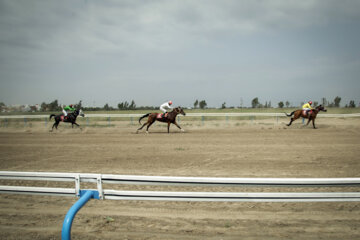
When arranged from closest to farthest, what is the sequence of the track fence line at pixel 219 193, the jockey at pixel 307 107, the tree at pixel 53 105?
the track fence line at pixel 219 193
the jockey at pixel 307 107
the tree at pixel 53 105

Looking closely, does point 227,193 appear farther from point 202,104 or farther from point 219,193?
point 202,104

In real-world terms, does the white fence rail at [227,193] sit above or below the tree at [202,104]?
below

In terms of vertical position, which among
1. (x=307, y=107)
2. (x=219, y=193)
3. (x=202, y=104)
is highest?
(x=202, y=104)

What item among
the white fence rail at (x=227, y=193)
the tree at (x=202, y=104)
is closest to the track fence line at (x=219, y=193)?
the white fence rail at (x=227, y=193)

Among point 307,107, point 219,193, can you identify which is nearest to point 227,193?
point 219,193

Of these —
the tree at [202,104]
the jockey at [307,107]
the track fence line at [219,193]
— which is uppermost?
the tree at [202,104]

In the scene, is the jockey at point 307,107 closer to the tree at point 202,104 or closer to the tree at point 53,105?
the tree at point 202,104

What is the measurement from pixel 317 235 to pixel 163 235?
2124mm

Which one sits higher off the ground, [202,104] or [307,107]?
Answer: [202,104]

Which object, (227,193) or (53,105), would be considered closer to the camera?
(227,193)

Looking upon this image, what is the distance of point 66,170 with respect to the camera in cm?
639

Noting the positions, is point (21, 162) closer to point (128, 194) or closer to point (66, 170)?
point (66, 170)

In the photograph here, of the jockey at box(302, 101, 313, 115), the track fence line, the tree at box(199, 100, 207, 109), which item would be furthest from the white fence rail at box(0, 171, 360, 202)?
the tree at box(199, 100, 207, 109)

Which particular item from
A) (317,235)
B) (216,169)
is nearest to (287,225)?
(317,235)
